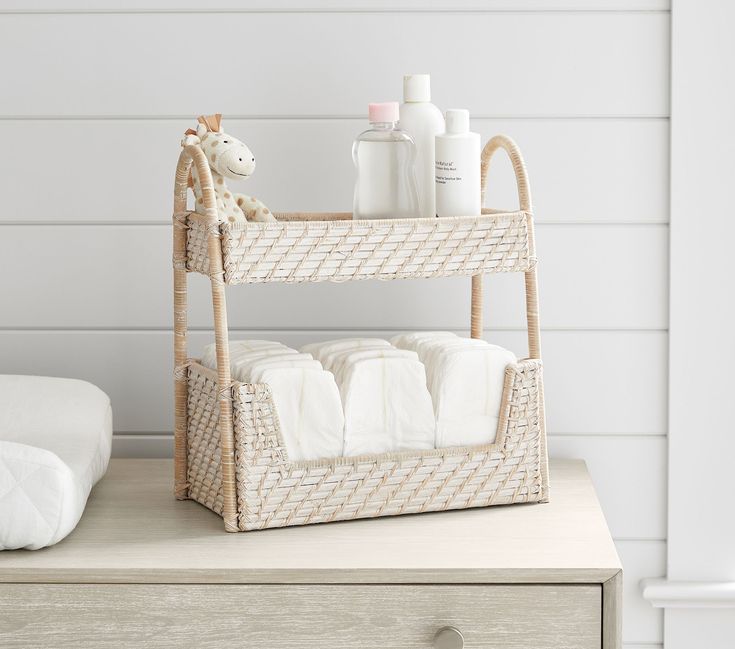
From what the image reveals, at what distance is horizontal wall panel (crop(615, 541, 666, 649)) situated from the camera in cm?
140

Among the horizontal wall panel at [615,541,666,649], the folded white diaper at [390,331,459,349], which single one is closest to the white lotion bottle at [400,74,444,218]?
the folded white diaper at [390,331,459,349]

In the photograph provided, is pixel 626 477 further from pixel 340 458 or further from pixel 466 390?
pixel 340 458

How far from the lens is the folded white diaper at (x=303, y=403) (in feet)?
3.45

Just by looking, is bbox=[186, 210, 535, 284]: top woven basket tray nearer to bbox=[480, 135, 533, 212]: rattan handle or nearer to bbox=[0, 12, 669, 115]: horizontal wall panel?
bbox=[480, 135, 533, 212]: rattan handle

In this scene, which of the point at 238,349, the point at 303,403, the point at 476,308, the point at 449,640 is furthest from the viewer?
the point at 476,308

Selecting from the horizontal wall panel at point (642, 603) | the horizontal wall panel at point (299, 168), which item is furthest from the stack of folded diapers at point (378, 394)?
the horizontal wall panel at point (642, 603)

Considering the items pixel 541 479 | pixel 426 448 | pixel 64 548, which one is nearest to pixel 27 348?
pixel 64 548

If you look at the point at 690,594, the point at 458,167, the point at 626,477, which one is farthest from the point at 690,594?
the point at 458,167

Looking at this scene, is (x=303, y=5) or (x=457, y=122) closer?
(x=457, y=122)

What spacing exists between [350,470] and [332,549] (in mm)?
100

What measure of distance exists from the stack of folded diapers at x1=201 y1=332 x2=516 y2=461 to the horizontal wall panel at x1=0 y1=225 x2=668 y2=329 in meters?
0.24

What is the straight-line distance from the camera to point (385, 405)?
3.57 feet

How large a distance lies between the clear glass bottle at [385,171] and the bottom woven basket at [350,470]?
237 millimetres

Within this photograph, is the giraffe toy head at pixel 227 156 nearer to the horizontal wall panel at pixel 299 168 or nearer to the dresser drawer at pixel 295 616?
the horizontal wall panel at pixel 299 168
